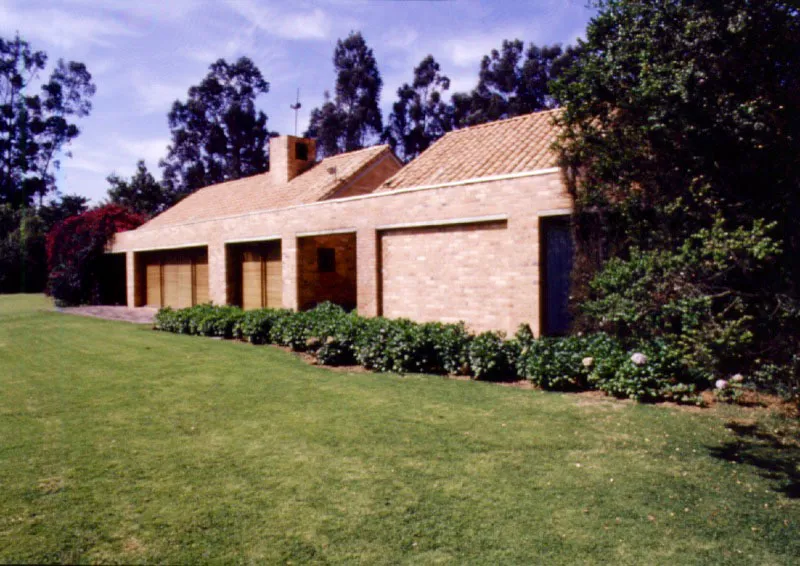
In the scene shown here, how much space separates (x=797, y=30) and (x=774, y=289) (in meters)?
2.82

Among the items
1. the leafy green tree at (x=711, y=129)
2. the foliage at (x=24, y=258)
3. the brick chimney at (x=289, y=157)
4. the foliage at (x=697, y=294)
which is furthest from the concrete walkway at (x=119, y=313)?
the foliage at (x=24, y=258)

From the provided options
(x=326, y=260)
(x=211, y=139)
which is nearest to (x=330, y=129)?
(x=211, y=139)

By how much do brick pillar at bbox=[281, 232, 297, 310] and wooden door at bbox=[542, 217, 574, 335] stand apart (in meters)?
7.75

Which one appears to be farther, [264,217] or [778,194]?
[264,217]

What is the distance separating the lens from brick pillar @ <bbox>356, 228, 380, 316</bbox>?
13.6 meters

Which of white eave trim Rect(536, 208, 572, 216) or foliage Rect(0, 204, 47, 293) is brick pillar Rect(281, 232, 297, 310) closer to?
white eave trim Rect(536, 208, 572, 216)

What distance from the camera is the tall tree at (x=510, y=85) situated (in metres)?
40.5

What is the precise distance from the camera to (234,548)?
3.85 m

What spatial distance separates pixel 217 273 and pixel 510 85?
98.5 feet

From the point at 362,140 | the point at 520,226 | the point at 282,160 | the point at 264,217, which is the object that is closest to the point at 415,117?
the point at 362,140

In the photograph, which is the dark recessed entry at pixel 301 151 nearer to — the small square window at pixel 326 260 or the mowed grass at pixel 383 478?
the small square window at pixel 326 260

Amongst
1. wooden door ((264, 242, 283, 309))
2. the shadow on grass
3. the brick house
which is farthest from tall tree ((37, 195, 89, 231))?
the shadow on grass

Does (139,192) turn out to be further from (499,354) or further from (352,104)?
(499,354)

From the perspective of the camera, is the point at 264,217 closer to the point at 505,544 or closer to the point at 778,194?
the point at 778,194
